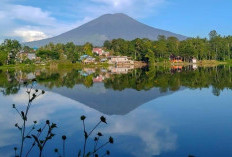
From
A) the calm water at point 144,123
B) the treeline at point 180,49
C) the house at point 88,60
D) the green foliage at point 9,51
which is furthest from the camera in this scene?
the treeline at point 180,49

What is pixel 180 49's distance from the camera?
215 ft

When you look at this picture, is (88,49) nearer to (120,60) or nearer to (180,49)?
(120,60)

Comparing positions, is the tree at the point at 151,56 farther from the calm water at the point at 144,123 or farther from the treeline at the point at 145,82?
the calm water at the point at 144,123

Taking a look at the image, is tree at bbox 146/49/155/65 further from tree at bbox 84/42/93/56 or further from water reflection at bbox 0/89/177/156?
water reflection at bbox 0/89/177/156

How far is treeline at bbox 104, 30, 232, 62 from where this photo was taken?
6331 cm

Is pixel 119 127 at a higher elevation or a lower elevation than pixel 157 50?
lower

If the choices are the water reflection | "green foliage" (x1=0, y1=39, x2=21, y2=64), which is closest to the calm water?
the water reflection

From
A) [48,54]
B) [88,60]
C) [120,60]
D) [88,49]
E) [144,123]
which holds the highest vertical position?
[88,49]

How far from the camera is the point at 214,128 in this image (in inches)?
301

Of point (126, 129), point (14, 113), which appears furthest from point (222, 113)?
point (14, 113)

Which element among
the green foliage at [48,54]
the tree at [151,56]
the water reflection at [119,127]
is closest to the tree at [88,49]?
the green foliage at [48,54]

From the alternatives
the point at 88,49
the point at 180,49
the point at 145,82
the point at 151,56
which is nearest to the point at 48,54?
the point at 88,49

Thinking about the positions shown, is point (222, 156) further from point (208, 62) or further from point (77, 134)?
point (208, 62)

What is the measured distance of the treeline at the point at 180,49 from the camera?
208ft
